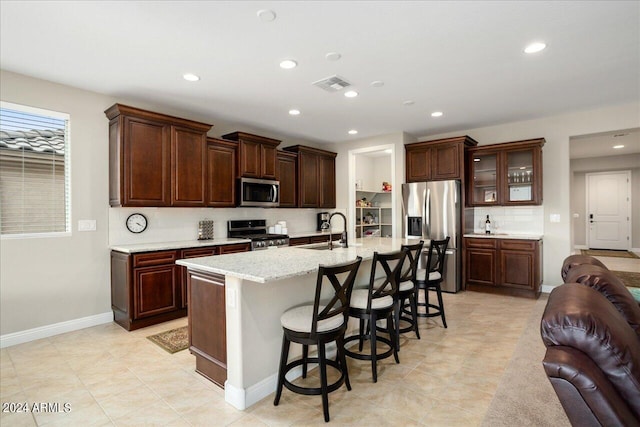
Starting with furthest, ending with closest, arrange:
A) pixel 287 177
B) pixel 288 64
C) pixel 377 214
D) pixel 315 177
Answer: pixel 377 214, pixel 315 177, pixel 287 177, pixel 288 64

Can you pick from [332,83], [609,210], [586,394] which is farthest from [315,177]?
[609,210]

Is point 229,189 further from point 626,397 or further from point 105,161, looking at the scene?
point 626,397

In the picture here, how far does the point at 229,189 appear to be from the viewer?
4949 millimetres

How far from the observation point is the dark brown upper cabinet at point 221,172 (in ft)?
15.4

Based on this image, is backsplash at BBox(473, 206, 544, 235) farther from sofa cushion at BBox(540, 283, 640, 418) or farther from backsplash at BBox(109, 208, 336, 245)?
sofa cushion at BBox(540, 283, 640, 418)

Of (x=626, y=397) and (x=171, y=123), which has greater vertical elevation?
(x=171, y=123)

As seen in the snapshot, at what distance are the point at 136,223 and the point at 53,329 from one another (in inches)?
55.2

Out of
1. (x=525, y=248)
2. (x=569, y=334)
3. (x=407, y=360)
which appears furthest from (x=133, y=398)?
(x=525, y=248)

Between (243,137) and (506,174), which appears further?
(506,174)

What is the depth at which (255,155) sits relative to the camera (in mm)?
5266

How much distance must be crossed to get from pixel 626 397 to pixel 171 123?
4.57 metres

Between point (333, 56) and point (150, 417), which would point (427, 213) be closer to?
point (333, 56)

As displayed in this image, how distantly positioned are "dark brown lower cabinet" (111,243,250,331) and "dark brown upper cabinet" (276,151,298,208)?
6.87 feet

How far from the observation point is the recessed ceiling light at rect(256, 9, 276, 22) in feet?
7.72
